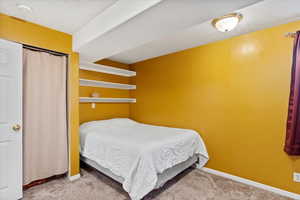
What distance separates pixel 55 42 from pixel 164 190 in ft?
8.98

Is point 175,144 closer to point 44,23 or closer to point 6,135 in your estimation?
point 6,135

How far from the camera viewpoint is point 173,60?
10.6 ft

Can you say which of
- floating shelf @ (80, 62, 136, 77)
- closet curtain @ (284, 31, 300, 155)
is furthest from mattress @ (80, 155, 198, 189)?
floating shelf @ (80, 62, 136, 77)

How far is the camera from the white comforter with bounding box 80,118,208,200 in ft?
5.63

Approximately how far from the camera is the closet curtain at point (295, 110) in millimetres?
1852

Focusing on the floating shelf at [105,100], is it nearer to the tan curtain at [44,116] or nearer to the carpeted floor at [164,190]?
the tan curtain at [44,116]

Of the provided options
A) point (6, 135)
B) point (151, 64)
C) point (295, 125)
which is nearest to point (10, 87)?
point (6, 135)

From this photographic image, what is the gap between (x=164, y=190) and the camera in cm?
207

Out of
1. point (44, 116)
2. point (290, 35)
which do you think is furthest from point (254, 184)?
point (44, 116)

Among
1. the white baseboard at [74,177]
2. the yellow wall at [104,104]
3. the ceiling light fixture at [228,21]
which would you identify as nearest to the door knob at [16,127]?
the white baseboard at [74,177]

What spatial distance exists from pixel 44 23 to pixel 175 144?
2533 millimetres

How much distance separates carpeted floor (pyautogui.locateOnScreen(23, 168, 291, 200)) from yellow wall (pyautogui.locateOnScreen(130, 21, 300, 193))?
0.99ft

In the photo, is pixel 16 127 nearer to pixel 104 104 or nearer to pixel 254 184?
pixel 104 104

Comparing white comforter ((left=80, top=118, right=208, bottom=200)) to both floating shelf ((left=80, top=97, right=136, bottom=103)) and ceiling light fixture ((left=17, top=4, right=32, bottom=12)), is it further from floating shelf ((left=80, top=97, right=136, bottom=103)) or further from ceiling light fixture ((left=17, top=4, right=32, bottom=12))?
ceiling light fixture ((left=17, top=4, right=32, bottom=12))
